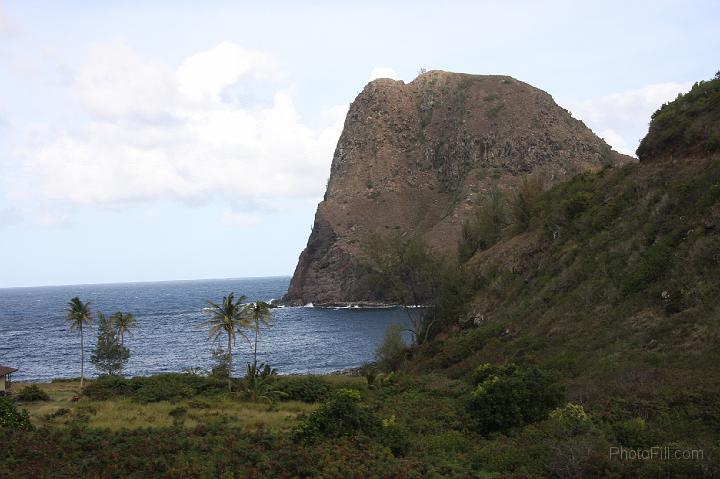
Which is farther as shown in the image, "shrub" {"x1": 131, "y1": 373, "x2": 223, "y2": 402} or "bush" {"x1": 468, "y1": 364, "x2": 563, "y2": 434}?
"shrub" {"x1": 131, "y1": 373, "x2": 223, "y2": 402}

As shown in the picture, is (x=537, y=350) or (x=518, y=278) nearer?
(x=537, y=350)

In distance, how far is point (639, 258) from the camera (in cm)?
3462

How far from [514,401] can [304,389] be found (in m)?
19.1

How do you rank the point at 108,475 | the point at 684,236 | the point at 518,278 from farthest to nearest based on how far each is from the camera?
the point at 518,278, the point at 684,236, the point at 108,475

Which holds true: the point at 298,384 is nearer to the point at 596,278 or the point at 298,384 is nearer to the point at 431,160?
the point at 596,278

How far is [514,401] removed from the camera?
21.2m

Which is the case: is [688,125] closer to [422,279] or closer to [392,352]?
[422,279]

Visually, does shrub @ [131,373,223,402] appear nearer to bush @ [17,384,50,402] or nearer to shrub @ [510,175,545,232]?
bush @ [17,384,50,402]

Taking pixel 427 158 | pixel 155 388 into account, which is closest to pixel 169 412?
pixel 155 388

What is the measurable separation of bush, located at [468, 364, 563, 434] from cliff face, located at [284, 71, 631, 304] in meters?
117

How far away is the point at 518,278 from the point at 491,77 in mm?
149052

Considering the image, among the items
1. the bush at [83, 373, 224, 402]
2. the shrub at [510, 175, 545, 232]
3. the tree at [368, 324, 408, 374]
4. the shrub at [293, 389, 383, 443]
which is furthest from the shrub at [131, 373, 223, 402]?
the shrub at [510, 175, 545, 232]

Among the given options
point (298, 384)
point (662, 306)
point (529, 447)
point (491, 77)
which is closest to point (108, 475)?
point (529, 447)

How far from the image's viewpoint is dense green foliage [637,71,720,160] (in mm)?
39594
